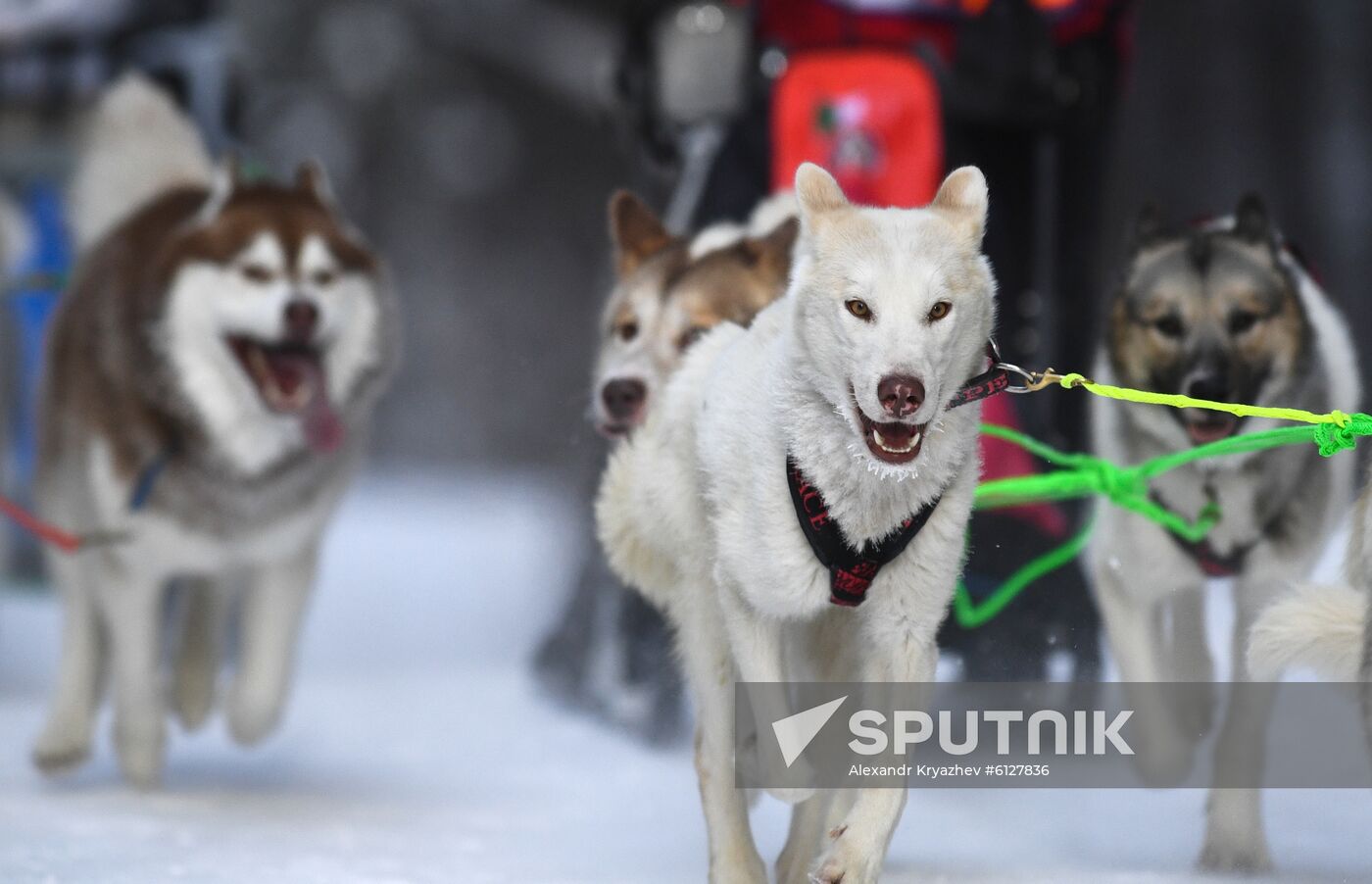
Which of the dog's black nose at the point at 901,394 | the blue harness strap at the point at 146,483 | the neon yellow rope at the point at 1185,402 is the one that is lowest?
the blue harness strap at the point at 146,483

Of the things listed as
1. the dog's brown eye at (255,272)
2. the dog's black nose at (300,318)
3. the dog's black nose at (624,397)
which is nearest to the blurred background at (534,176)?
the dog's black nose at (624,397)

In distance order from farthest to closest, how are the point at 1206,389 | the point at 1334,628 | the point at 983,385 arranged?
the point at 1206,389
the point at 1334,628
the point at 983,385

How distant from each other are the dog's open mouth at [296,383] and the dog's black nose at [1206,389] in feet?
5.84

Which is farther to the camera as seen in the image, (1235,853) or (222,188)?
(222,188)

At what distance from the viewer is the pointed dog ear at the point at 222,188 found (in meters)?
3.14

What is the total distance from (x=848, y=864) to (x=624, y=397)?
2.87 feet

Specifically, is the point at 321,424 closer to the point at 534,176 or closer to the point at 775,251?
the point at 775,251

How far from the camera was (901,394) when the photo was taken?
4.75 ft

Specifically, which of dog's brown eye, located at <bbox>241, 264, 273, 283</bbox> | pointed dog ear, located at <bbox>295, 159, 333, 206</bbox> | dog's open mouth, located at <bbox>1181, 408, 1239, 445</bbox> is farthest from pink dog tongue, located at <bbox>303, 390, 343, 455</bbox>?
dog's open mouth, located at <bbox>1181, 408, 1239, 445</bbox>

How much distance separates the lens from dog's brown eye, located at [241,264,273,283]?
3104mm

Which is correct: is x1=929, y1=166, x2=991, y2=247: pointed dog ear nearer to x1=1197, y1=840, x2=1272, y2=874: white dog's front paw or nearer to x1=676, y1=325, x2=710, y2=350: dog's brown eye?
x1=676, y1=325, x2=710, y2=350: dog's brown eye

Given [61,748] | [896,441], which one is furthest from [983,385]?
[61,748]

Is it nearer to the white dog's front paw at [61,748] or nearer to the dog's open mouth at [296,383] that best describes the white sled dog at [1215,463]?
the dog's open mouth at [296,383]

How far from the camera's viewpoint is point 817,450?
5.24ft
